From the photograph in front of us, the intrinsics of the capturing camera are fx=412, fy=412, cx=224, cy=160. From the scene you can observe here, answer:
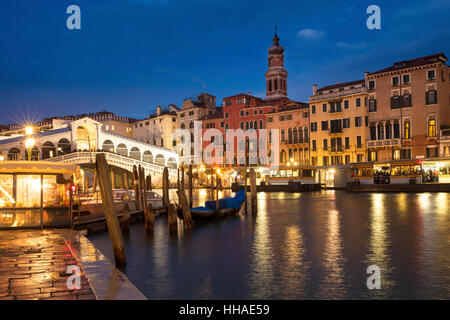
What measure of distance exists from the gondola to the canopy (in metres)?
6.32

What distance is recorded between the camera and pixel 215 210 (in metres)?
19.1

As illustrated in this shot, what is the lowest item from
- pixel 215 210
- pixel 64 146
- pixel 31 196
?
pixel 215 210

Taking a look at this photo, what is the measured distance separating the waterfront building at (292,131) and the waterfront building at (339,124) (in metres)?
1.34

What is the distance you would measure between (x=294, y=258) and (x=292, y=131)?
1557 inches

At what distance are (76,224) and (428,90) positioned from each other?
34.4 m

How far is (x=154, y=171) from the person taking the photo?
47.1m

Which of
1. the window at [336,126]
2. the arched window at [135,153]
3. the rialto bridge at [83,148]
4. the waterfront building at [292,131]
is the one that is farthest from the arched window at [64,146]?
the window at [336,126]

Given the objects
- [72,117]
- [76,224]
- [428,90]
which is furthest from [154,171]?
[76,224]

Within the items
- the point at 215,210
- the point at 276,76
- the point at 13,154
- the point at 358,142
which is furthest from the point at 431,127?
the point at 13,154

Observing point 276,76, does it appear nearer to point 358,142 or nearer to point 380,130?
point 358,142

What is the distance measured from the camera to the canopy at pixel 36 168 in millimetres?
11047

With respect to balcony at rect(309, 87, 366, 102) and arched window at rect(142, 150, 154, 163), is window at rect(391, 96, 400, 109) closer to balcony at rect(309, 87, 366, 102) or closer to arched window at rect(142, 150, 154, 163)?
balcony at rect(309, 87, 366, 102)

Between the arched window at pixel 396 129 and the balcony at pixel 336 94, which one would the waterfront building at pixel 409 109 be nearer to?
the arched window at pixel 396 129

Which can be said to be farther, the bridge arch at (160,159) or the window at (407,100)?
the bridge arch at (160,159)
